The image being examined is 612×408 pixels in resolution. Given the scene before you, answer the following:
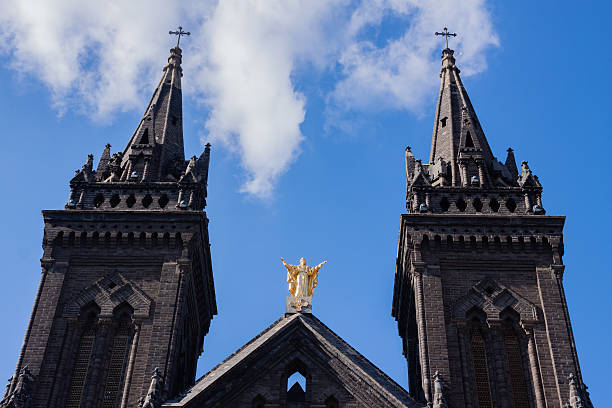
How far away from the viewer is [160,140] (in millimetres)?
45531

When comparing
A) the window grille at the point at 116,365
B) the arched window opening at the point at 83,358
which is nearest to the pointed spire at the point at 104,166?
the arched window opening at the point at 83,358

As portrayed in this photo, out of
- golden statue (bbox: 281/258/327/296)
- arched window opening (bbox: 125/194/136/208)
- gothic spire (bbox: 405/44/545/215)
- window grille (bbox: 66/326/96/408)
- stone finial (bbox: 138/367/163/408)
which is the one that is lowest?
stone finial (bbox: 138/367/163/408)

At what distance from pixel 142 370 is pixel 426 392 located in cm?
982

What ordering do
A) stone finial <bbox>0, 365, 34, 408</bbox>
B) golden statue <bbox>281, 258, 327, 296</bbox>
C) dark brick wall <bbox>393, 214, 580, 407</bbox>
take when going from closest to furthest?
stone finial <bbox>0, 365, 34, 408</bbox> → dark brick wall <bbox>393, 214, 580, 407</bbox> → golden statue <bbox>281, 258, 327, 296</bbox>

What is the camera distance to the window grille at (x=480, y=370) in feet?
117

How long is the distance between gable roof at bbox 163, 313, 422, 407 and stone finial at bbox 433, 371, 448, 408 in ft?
2.61

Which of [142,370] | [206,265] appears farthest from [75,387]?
[206,265]

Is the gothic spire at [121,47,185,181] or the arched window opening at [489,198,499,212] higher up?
the gothic spire at [121,47,185,181]

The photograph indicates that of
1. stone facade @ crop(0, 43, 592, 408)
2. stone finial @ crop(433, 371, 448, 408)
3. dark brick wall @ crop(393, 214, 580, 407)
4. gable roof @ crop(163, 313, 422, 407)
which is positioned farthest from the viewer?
dark brick wall @ crop(393, 214, 580, 407)

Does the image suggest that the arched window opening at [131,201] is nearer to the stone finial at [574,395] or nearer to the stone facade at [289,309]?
the stone facade at [289,309]

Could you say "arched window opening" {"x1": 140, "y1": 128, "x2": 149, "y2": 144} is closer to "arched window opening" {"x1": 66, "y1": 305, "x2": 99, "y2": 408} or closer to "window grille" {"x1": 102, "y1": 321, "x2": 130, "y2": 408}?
"arched window opening" {"x1": 66, "y1": 305, "x2": 99, "y2": 408}

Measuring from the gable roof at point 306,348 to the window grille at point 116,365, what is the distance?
2256 mm

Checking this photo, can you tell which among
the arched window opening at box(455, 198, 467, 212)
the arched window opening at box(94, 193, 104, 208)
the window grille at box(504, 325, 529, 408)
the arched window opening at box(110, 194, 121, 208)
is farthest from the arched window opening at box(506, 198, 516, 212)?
the arched window opening at box(94, 193, 104, 208)

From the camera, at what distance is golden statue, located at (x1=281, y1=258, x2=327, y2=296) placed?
39.8 meters
